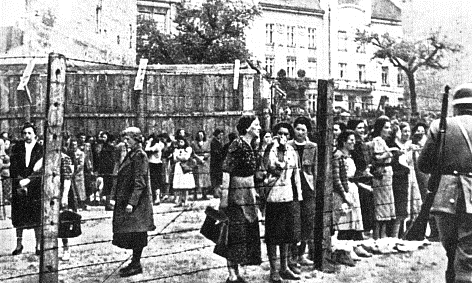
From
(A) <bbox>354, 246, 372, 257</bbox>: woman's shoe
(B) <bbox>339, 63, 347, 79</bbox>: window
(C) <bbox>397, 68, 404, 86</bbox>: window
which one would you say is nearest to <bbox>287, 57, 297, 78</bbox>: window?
(B) <bbox>339, 63, 347, 79</bbox>: window

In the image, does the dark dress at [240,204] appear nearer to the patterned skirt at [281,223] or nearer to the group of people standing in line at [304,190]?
the group of people standing in line at [304,190]

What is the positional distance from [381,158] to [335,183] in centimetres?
118

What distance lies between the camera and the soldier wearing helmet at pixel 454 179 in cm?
532

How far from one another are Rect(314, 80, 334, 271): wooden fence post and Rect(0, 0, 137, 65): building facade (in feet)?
34.7

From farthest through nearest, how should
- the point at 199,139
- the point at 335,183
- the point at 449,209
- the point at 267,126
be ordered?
the point at 199,139, the point at 267,126, the point at 335,183, the point at 449,209

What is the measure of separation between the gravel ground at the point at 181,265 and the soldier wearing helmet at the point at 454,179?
1.50 metres

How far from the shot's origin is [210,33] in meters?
18.9

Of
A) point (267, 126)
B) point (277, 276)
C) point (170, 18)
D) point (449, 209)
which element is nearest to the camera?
point (449, 209)

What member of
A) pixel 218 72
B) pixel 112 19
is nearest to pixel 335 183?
pixel 218 72

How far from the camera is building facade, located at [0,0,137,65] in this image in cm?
1550

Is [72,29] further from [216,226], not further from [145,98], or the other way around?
[216,226]

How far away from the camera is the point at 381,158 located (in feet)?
27.0

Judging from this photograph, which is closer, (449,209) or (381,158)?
(449,209)

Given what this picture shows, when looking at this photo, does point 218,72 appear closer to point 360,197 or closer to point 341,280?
point 360,197
